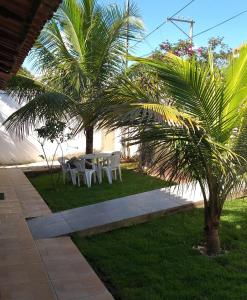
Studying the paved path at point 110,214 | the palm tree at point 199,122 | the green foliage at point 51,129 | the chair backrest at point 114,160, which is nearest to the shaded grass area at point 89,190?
the chair backrest at point 114,160

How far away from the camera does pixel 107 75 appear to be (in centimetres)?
1204

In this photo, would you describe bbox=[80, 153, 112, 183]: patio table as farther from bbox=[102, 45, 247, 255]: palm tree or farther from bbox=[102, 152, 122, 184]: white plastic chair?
bbox=[102, 45, 247, 255]: palm tree

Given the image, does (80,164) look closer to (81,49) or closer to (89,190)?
(89,190)

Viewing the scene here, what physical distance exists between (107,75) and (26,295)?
842 cm

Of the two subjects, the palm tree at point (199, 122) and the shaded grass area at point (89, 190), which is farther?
the shaded grass area at point (89, 190)

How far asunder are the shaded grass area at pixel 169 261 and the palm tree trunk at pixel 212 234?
0.14 meters

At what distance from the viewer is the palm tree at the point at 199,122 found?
Result: 4926mm

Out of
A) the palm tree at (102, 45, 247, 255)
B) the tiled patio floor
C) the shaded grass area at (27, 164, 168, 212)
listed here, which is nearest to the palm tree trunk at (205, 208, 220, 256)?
the palm tree at (102, 45, 247, 255)

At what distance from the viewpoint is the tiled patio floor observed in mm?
4555

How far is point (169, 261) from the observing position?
5621 mm

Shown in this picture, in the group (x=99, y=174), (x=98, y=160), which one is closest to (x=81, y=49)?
(x=98, y=160)

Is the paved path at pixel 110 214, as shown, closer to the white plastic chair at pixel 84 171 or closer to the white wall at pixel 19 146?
the white plastic chair at pixel 84 171

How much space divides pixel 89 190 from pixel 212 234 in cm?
563

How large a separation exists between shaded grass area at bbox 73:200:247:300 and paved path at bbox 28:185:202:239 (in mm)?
188
